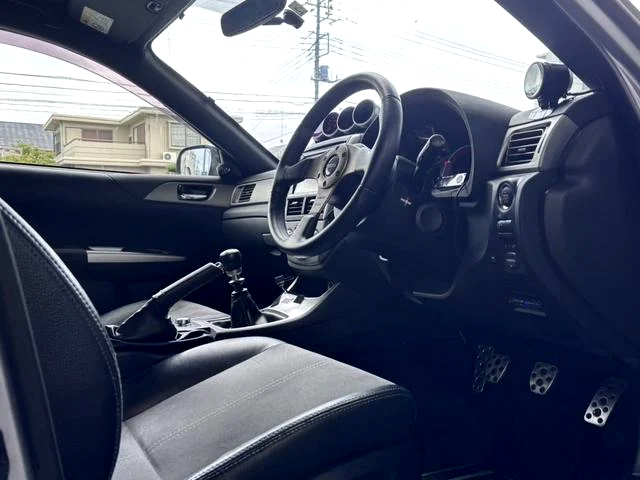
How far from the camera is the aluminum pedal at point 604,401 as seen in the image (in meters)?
1.39

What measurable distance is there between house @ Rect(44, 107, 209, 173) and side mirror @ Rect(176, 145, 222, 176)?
3cm

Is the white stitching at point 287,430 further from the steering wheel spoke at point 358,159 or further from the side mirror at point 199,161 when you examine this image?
the side mirror at point 199,161

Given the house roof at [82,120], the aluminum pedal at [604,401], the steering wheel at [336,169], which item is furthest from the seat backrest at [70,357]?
the house roof at [82,120]

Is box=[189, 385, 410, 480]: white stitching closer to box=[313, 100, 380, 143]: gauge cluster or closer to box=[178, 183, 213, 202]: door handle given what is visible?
box=[313, 100, 380, 143]: gauge cluster

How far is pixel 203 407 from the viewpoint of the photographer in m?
1.14

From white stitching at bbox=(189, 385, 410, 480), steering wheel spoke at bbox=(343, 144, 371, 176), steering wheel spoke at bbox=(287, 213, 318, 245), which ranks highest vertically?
steering wheel spoke at bbox=(343, 144, 371, 176)

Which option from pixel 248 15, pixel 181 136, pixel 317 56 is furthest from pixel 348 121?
pixel 317 56

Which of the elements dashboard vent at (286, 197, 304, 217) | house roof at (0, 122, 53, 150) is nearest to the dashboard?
dashboard vent at (286, 197, 304, 217)

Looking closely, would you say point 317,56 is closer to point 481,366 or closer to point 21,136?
point 21,136

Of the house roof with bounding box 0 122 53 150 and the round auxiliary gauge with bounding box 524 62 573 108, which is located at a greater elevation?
the round auxiliary gauge with bounding box 524 62 573 108

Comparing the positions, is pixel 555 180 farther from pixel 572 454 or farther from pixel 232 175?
pixel 232 175

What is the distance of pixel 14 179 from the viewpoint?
2.09 meters

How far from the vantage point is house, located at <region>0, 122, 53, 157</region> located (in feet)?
6.91

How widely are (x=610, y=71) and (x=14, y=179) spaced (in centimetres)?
182
